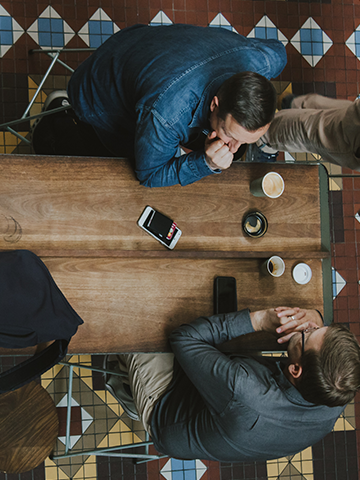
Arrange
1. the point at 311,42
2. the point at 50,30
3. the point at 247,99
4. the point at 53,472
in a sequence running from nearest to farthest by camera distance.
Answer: the point at 247,99
the point at 53,472
the point at 50,30
the point at 311,42

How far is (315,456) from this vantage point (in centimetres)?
302

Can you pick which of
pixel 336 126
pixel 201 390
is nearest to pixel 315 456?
pixel 201 390

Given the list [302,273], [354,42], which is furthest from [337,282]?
[354,42]

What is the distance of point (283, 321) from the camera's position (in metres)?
1.74

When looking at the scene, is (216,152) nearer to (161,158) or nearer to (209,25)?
(161,158)

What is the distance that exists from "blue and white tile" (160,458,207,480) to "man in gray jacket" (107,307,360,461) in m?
1.16

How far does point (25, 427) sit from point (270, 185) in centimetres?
195

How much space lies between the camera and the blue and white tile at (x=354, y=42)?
3412mm

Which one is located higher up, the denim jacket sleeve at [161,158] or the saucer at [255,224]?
the denim jacket sleeve at [161,158]

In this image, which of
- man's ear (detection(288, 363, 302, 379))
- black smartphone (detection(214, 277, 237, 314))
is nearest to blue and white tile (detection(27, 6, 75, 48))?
black smartphone (detection(214, 277, 237, 314))

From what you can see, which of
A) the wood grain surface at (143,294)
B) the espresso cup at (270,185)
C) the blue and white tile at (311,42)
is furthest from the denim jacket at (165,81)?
the blue and white tile at (311,42)

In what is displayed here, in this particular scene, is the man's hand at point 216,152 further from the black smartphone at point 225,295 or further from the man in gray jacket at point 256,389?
the man in gray jacket at point 256,389

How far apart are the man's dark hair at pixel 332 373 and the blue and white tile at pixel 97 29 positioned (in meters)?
2.77

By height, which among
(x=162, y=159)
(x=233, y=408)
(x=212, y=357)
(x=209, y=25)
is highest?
(x=209, y=25)
